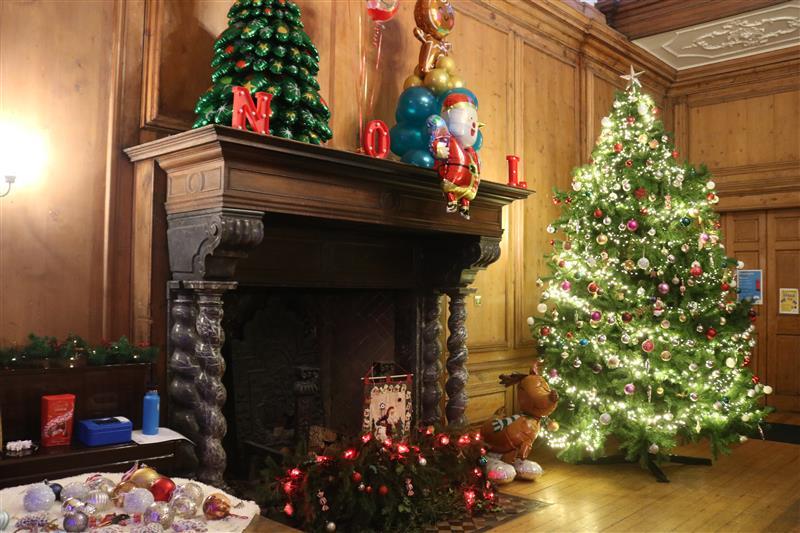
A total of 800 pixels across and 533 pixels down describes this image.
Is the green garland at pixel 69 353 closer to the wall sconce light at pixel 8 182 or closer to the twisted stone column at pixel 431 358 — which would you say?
the wall sconce light at pixel 8 182

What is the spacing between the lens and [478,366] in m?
5.07

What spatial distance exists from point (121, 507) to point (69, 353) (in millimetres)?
729

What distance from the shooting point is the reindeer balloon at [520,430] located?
4098mm

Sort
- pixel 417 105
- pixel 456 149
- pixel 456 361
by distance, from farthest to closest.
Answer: pixel 456 361, pixel 417 105, pixel 456 149

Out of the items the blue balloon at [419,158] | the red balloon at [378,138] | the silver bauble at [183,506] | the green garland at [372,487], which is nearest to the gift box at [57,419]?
the silver bauble at [183,506]

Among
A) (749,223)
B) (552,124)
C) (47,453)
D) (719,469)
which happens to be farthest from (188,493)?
(749,223)

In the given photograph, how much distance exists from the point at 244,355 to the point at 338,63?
1783 mm

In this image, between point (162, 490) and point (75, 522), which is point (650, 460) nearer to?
point (162, 490)

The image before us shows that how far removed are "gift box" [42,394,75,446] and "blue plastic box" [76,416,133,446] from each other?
55 millimetres

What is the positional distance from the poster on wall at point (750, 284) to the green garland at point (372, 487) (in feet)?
16.1

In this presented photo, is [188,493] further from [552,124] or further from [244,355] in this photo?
[552,124]

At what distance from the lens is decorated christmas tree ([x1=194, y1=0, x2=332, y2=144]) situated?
3.10m

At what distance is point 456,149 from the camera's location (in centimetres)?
345

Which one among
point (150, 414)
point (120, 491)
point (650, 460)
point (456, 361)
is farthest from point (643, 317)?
point (120, 491)
